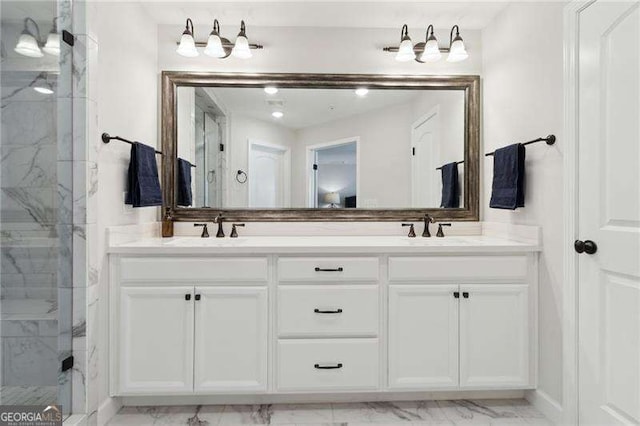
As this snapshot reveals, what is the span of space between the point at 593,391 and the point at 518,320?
422 mm

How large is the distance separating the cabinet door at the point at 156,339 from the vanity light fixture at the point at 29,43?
3.97ft

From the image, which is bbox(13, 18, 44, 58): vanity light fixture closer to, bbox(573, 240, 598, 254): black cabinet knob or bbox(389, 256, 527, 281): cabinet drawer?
bbox(389, 256, 527, 281): cabinet drawer

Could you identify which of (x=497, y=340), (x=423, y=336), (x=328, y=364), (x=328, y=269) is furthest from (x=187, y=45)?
(x=497, y=340)

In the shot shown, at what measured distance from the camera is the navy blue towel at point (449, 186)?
2486 mm

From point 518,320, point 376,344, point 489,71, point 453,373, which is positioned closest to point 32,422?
point 376,344

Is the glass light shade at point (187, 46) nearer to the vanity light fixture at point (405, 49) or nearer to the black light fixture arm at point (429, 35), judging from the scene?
the vanity light fixture at point (405, 49)

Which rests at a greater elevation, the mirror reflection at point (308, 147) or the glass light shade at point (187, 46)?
the glass light shade at point (187, 46)

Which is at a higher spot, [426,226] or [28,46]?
[28,46]

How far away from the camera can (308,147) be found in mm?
2445

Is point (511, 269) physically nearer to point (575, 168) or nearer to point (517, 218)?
point (517, 218)

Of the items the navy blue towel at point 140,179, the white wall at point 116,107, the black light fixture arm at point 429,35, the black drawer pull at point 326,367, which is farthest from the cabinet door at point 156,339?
the black light fixture arm at point 429,35

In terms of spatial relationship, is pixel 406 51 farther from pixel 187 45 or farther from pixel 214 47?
pixel 187 45

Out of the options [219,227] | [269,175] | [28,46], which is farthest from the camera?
[269,175]

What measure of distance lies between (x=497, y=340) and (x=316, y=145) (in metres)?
1.65
